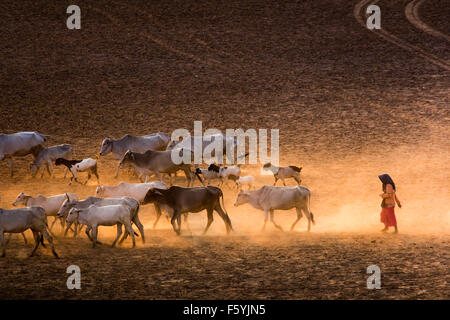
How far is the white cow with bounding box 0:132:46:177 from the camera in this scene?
25328mm

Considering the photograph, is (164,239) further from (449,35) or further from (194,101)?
(449,35)

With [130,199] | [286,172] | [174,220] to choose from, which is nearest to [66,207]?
[130,199]

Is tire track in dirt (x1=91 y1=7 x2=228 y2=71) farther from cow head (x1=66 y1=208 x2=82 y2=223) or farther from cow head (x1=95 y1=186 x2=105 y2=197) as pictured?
cow head (x1=66 y1=208 x2=82 y2=223)

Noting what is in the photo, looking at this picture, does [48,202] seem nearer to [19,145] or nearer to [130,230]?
[130,230]

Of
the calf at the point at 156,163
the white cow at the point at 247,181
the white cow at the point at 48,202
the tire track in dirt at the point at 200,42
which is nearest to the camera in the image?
the white cow at the point at 48,202

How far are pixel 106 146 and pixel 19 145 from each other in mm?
2831

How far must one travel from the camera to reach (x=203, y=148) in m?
26.3

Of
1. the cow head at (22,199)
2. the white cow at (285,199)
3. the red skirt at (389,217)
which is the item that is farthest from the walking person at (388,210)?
the cow head at (22,199)

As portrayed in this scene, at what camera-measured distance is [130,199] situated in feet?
57.1

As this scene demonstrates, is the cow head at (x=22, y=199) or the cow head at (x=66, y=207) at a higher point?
the cow head at (x=22, y=199)

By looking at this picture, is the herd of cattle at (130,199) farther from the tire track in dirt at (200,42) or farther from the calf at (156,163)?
the tire track in dirt at (200,42)

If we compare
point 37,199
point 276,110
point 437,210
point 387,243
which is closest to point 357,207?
point 437,210

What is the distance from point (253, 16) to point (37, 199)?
2737cm

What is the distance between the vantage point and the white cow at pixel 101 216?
1669 cm
